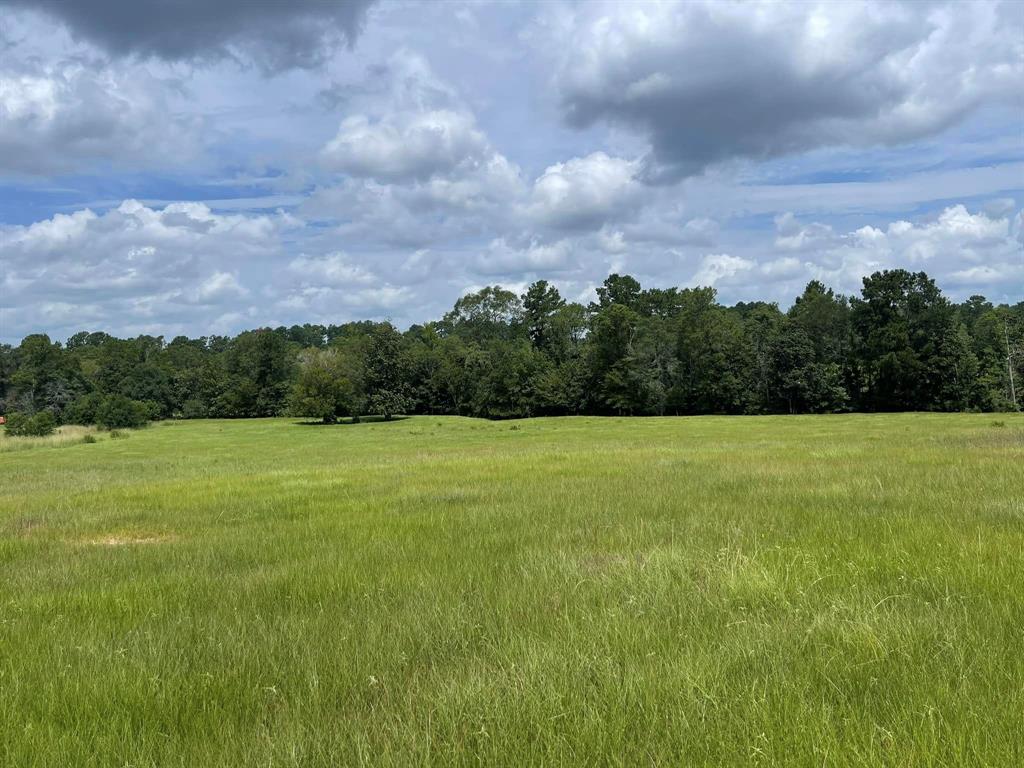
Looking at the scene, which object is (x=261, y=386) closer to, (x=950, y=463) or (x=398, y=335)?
(x=398, y=335)

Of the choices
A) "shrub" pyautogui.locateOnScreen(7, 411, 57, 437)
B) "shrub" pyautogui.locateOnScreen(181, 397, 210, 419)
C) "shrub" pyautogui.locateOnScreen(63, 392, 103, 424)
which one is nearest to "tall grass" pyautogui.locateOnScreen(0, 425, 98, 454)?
"shrub" pyautogui.locateOnScreen(7, 411, 57, 437)

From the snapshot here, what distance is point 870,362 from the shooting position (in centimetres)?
7562

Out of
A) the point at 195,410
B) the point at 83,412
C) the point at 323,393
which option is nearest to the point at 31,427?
the point at 83,412

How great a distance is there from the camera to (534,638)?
16.1ft

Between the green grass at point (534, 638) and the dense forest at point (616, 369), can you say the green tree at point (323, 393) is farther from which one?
the green grass at point (534, 638)

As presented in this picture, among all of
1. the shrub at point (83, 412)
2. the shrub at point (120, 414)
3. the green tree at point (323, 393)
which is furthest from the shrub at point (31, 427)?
the green tree at point (323, 393)

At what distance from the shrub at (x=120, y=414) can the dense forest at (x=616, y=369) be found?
7.2 inches

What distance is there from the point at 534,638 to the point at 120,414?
8250 cm

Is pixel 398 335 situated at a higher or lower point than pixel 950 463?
higher

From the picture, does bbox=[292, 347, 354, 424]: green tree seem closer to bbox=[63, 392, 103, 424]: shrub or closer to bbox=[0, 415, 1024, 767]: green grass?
bbox=[63, 392, 103, 424]: shrub

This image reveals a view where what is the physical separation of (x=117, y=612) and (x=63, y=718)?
7.58 ft

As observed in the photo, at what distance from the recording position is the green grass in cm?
357

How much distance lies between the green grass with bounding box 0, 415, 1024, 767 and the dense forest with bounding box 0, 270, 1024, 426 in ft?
231

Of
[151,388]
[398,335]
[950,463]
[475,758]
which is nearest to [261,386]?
[151,388]
